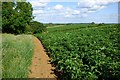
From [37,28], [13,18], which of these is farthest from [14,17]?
[37,28]

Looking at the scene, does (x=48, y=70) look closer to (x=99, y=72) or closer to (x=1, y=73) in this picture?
(x=99, y=72)

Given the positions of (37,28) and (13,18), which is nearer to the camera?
(13,18)

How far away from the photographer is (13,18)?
48656 mm

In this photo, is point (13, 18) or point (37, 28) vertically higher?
point (13, 18)

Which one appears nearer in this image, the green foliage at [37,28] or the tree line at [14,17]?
the tree line at [14,17]

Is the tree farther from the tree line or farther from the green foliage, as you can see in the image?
the green foliage

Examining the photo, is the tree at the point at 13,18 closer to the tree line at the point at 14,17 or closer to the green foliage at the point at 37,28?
the tree line at the point at 14,17

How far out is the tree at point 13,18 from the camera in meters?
48.2

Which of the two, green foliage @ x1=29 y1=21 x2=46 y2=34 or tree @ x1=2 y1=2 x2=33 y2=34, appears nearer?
tree @ x1=2 y1=2 x2=33 y2=34

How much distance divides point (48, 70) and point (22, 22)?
122 ft

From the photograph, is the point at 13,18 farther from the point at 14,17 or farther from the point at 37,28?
the point at 37,28

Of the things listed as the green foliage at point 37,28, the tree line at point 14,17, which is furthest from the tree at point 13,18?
the green foliage at point 37,28

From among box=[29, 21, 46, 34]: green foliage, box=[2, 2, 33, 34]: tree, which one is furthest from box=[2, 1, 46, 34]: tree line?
box=[29, 21, 46, 34]: green foliage

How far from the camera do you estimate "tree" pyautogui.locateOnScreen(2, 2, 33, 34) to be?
4822 cm
